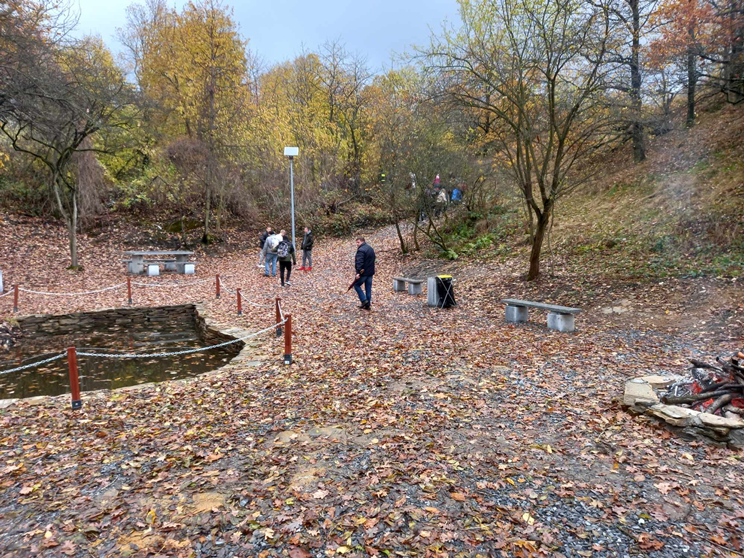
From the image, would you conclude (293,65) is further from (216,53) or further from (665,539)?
(665,539)

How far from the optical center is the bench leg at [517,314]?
959 cm

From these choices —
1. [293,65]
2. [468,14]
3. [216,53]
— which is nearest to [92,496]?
[468,14]

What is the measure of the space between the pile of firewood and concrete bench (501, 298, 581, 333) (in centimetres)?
325

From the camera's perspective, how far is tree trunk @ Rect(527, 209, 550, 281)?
456 inches

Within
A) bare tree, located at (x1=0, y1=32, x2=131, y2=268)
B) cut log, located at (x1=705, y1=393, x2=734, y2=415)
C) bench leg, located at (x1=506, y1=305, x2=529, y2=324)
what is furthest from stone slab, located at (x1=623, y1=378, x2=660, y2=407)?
bare tree, located at (x1=0, y1=32, x2=131, y2=268)

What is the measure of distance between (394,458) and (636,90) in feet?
42.5

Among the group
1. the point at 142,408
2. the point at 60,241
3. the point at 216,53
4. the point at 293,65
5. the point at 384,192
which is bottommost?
the point at 142,408

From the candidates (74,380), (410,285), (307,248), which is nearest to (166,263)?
(307,248)

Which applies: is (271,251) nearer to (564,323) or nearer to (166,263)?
(166,263)

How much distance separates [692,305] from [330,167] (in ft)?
70.5

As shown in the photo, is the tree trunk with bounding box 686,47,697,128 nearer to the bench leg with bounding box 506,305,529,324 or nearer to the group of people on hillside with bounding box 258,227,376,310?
the bench leg with bounding box 506,305,529,324

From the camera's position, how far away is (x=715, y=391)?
4.82m

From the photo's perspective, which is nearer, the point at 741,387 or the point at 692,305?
the point at 741,387

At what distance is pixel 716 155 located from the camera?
14.1 meters
